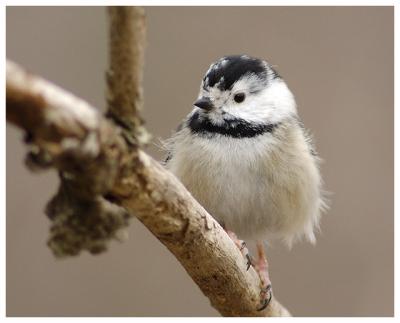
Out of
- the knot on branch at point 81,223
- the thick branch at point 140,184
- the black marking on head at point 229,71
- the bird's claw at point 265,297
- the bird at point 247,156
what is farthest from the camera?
the black marking on head at point 229,71

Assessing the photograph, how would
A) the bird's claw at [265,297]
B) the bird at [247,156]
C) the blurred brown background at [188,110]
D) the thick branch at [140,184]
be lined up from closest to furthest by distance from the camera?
the thick branch at [140,184] < the bird's claw at [265,297] < the bird at [247,156] < the blurred brown background at [188,110]

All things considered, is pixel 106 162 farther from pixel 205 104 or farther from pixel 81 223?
pixel 205 104

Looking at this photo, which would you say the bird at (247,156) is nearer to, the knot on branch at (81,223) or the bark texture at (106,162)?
the bark texture at (106,162)

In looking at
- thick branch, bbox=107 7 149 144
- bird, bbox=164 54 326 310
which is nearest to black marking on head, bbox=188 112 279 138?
bird, bbox=164 54 326 310

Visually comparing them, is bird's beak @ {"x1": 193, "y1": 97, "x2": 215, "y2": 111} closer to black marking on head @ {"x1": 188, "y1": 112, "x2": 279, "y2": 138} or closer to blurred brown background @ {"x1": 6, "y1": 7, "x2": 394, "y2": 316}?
black marking on head @ {"x1": 188, "y1": 112, "x2": 279, "y2": 138}

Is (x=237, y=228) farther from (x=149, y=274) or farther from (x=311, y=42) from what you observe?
(x=311, y=42)

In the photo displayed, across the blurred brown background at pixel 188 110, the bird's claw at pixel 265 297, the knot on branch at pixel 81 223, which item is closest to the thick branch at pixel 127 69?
the knot on branch at pixel 81 223

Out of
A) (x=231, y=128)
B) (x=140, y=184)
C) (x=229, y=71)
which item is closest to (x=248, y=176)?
(x=231, y=128)
